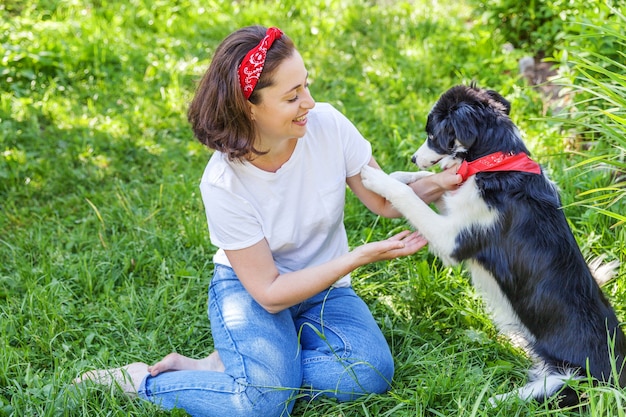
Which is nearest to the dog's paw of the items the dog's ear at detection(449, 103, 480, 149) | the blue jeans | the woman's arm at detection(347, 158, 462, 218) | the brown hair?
the woman's arm at detection(347, 158, 462, 218)

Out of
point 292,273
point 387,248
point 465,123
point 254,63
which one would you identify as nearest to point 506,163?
point 465,123

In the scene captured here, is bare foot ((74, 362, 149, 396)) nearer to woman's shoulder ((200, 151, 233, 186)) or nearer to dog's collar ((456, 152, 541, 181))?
woman's shoulder ((200, 151, 233, 186))

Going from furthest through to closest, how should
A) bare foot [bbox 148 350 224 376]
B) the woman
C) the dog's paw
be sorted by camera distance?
the dog's paw
bare foot [bbox 148 350 224 376]
the woman

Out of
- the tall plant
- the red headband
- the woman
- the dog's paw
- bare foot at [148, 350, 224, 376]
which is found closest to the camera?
the red headband

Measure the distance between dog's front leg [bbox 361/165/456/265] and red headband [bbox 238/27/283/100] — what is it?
0.74m

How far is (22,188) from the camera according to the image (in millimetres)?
4469

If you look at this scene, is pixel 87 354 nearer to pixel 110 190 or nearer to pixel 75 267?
pixel 75 267

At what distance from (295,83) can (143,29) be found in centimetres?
449

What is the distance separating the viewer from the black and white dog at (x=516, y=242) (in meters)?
2.67

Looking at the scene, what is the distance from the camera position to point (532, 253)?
9.11 ft

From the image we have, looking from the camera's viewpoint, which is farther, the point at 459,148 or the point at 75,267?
the point at 75,267

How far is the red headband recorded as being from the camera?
256cm

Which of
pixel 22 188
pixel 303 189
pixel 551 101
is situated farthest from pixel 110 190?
pixel 551 101

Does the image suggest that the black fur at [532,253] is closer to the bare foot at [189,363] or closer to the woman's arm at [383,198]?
the woman's arm at [383,198]
